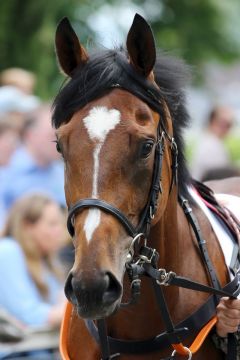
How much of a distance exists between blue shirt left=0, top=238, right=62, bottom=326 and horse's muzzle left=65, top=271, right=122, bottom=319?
276 centimetres

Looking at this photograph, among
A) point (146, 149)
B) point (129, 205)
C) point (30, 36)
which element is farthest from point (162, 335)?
point (30, 36)

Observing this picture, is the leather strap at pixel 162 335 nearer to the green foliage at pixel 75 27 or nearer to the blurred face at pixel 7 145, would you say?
the blurred face at pixel 7 145

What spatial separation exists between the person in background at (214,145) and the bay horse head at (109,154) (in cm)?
560

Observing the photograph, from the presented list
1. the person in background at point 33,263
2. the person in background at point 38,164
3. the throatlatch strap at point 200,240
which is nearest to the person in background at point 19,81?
the person in background at point 38,164

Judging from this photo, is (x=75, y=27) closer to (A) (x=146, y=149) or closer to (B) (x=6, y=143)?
(B) (x=6, y=143)

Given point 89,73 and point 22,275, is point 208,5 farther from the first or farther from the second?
point 89,73

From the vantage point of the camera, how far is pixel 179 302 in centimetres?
376

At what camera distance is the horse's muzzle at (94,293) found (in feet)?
9.85

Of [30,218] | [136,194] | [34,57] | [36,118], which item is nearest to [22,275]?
[30,218]

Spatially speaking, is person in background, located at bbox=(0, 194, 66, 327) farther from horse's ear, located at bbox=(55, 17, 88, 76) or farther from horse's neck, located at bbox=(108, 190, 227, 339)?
horse's ear, located at bbox=(55, 17, 88, 76)

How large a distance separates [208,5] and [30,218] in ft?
48.8

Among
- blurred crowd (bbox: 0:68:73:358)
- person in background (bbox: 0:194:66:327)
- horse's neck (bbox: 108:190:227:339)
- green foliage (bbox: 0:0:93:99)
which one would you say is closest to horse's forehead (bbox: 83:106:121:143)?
horse's neck (bbox: 108:190:227:339)

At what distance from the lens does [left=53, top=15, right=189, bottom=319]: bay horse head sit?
10.1 ft

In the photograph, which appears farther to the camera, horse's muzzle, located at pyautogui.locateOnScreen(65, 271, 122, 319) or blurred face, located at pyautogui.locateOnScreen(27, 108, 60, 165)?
blurred face, located at pyautogui.locateOnScreen(27, 108, 60, 165)
